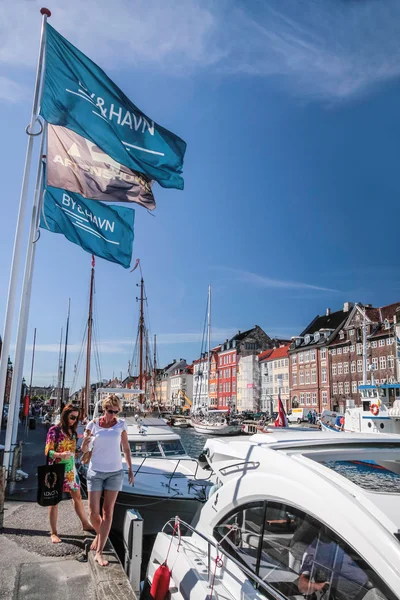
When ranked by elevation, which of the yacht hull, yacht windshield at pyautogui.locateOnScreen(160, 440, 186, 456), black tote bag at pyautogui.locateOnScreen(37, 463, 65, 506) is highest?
black tote bag at pyautogui.locateOnScreen(37, 463, 65, 506)

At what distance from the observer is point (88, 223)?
404 inches

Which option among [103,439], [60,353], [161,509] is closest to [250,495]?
[103,439]

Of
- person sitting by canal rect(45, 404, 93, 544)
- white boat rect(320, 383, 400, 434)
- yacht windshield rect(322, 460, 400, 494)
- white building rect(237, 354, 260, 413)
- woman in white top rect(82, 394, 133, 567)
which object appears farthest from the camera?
white building rect(237, 354, 260, 413)

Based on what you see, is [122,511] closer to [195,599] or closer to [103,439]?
[103,439]

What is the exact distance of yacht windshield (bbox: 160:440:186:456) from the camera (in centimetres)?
1393

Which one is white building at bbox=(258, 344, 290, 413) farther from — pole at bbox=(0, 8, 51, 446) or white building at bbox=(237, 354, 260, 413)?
pole at bbox=(0, 8, 51, 446)

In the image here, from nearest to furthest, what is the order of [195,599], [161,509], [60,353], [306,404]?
[195,599], [161,509], [60,353], [306,404]

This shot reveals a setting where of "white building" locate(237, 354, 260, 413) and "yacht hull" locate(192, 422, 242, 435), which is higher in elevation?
"white building" locate(237, 354, 260, 413)

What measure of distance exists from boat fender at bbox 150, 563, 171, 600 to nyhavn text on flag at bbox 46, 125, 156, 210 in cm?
743

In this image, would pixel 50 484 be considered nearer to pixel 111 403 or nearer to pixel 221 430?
pixel 111 403

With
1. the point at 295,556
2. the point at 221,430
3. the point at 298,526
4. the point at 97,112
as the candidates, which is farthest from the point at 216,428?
the point at 298,526

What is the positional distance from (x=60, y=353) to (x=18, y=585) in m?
61.1

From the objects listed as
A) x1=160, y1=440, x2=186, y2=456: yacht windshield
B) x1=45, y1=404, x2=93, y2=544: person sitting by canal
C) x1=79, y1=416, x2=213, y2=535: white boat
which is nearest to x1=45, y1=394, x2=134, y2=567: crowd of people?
x1=45, y1=404, x2=93, y2=544: person sitting by canal

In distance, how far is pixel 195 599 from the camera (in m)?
3.31
